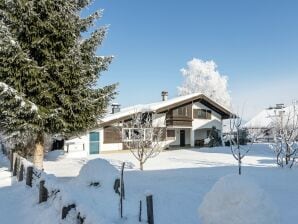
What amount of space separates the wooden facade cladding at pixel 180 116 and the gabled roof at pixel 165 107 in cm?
77

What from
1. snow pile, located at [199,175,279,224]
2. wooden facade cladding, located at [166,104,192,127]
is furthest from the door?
snow pile, located at [199,175,279,224]


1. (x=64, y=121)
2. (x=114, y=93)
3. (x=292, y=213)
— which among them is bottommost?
(x=292, y=213)

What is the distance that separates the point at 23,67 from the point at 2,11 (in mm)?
2578

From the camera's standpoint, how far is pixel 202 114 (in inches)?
1384

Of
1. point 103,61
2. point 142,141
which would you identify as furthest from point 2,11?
point 142,141

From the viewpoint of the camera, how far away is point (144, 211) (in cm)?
721

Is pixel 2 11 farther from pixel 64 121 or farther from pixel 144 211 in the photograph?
pixel 144 211

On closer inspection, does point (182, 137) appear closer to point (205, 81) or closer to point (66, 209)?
point (205, 81)

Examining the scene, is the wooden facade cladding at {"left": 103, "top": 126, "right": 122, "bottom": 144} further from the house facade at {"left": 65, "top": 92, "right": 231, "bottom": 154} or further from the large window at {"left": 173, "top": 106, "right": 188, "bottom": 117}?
the large window at {"left": 173, "top": 106, "right": 188, "bottom": 117}

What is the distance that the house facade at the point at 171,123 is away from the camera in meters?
26.1

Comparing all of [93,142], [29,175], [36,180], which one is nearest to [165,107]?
[93,142]

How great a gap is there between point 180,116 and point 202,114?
4218 mm

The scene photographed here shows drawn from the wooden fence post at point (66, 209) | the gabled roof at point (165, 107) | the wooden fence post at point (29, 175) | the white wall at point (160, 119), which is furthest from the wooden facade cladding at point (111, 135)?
the wooden fence post at point (66, 209)

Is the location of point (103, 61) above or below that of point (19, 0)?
below
